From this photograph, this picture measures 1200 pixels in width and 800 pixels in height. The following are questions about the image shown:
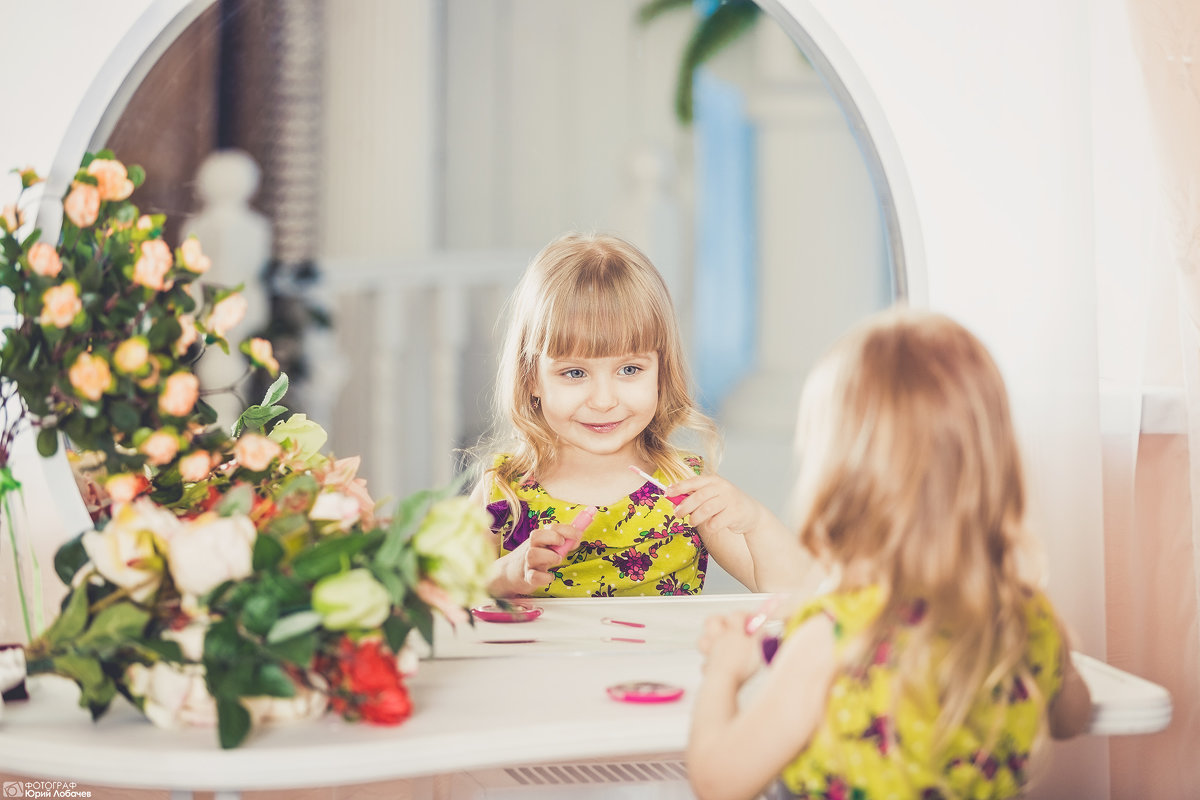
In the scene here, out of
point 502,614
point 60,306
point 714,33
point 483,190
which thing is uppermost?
point 714,33

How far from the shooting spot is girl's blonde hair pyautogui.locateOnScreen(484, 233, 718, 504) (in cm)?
118

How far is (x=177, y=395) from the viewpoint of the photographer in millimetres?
680

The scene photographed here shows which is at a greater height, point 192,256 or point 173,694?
point 192,256

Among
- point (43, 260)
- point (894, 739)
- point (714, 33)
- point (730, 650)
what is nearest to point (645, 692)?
point (730, 650)

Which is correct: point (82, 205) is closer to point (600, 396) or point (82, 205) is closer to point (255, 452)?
point (255, 452)

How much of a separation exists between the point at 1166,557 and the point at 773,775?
26.8 inches

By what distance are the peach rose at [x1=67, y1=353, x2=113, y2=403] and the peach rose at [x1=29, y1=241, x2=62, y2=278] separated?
0.23 feet

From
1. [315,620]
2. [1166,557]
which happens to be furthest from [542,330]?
[1166,557]

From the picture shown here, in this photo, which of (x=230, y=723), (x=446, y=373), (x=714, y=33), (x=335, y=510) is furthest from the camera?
(x=714, y=33)

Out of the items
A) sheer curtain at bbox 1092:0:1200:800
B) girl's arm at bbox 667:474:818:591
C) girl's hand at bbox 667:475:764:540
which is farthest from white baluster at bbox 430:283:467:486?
sheer curtain at bbox 1092:0:1200:800

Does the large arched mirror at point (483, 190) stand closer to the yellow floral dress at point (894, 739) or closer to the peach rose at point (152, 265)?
the peach rose at point (152, 265)

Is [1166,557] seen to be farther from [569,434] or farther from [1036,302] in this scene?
[569,434]

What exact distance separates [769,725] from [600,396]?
59cm

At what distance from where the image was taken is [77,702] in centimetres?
69
